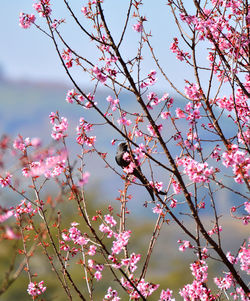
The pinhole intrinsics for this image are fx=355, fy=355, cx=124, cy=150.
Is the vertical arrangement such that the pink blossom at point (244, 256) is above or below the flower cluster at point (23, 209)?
below

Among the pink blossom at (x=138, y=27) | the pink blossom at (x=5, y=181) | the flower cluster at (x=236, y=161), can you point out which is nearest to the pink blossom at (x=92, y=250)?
the pink blossom at (x=5, y=181)

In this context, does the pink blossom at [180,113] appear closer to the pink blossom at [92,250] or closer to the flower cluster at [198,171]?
the flower cluster at [198,171]

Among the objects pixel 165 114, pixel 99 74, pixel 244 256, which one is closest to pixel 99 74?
pixel 99 74

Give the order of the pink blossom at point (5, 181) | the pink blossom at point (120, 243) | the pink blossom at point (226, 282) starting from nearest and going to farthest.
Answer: the pink blossom at point (120, 243) < the pink blossom at point (5, 181) < the pink blossom at point (226, 282)

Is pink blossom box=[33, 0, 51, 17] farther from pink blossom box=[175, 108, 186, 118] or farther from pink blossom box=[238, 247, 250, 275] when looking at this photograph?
pink blossom box=[238, 247, 250, 275]

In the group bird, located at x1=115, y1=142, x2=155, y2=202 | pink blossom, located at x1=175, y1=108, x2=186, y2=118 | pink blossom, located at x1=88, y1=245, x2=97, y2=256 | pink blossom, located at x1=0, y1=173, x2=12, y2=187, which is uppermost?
pink blossom, located at x1=0, y1=173, x2=12, y2=187

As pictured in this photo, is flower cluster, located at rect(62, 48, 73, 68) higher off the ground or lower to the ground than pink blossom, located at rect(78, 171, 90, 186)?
higher

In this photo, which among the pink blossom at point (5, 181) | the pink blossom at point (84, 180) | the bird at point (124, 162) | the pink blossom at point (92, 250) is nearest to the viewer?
the pink blossom at point (84, 180)

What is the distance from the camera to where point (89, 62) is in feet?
12.1

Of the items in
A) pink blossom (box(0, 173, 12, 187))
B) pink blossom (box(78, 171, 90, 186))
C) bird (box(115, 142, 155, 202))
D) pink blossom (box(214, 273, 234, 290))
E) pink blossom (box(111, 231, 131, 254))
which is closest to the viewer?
pink blossom (box(78, 171, 90, 186))

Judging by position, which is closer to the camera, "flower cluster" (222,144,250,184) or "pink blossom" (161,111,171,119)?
"flower cluster" (222,144,250,184)

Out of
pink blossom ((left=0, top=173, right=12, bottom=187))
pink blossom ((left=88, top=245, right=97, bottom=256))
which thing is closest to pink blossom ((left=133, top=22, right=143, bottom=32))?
pink blossom ((left=0, top=173, right=12, bottom=187))

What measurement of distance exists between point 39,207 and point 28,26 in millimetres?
2163

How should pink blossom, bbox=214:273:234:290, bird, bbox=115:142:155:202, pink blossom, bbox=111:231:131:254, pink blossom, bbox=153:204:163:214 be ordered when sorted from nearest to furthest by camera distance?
1. pink blossom, bbox=111:231:131:254
2. bird, bbox=115:142:155:202
3. pink blossom, bbox=153:204:163:214
4. pink blossom, bbox=214:273:234:290
